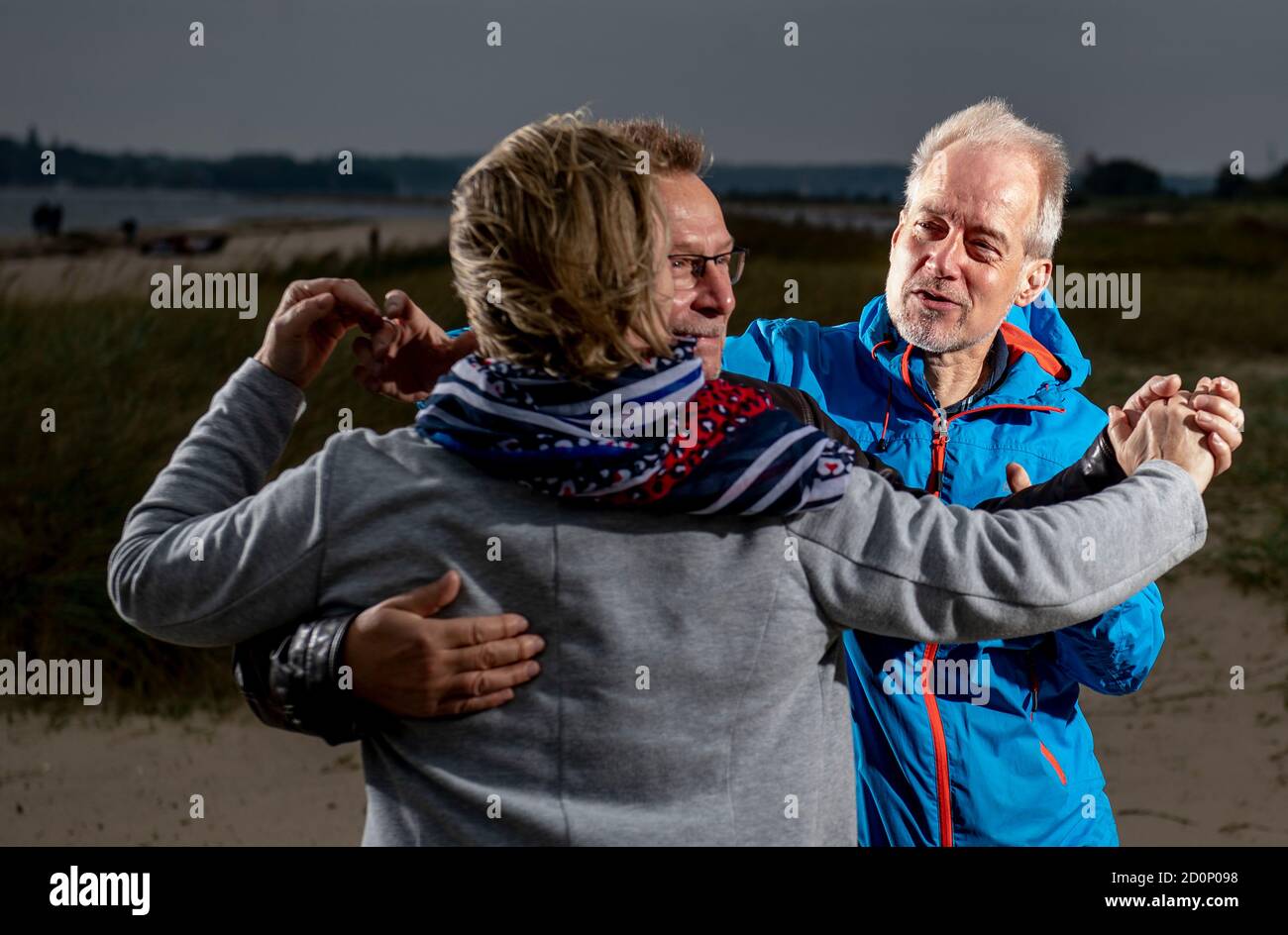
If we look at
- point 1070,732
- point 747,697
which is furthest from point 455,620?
point 1070,732

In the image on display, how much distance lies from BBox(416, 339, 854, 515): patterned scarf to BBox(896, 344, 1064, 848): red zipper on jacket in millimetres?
783

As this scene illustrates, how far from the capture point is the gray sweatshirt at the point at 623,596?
1.42m

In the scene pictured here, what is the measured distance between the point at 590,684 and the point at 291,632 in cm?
32

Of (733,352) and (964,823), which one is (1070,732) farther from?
(733,352)

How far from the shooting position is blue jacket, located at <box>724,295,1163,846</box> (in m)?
2.14

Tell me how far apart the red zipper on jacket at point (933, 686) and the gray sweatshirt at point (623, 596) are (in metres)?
0.66

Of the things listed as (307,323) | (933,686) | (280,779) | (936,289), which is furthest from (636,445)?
(280,779)

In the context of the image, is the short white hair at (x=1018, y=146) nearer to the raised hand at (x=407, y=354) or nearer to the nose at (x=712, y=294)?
the nose at (x=712, y=294)

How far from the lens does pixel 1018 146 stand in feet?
7.86
